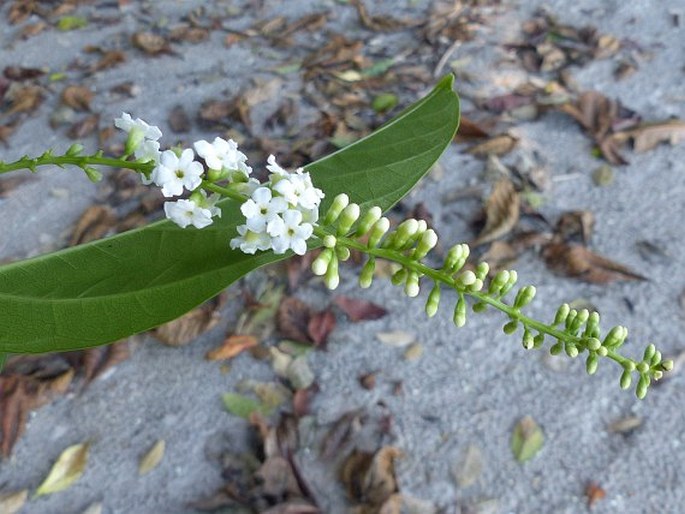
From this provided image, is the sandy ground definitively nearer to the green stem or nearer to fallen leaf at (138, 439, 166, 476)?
fallen leaf at (138, 439, 166, 476)

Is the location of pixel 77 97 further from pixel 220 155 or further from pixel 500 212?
pixel 220 155

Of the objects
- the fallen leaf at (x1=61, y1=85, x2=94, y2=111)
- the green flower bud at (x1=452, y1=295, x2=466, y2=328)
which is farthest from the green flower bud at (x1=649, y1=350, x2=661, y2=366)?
the fallen leaf at (x1=61, y1=85, x2=94, y2=111)

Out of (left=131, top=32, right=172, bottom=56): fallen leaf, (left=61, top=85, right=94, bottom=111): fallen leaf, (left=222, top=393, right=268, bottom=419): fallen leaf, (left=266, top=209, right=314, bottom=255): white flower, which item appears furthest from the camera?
(left=131, top=32, right=172, bottom=56): fallen leaf

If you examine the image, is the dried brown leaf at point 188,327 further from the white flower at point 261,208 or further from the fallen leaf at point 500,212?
the white flower at point 261,208

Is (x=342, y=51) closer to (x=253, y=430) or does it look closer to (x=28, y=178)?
(x=28, y=178)

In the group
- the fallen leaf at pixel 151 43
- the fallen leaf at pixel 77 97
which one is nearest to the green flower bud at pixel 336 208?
the fallen leaf at pixel 77 97

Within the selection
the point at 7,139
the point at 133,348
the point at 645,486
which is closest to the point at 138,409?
the point at 133,348

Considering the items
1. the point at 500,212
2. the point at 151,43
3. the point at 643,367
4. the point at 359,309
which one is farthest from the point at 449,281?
the point at 151,43
